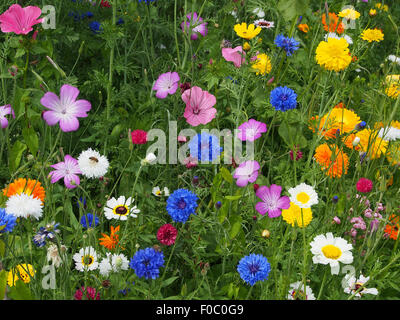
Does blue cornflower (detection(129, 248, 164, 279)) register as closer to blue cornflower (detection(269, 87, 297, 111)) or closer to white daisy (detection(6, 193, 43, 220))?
white daisy (detection(6, 193, 43, 220))

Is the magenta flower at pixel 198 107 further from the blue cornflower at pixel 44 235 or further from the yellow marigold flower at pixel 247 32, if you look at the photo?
the blue cornflower at pixel 44 235

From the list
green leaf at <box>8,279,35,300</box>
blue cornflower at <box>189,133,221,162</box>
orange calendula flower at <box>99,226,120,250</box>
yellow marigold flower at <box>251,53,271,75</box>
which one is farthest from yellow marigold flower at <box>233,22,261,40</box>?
green leaf at <box>8,279,35,300</box>

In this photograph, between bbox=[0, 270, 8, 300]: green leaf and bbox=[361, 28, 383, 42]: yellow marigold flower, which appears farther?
bbox=[361, 28, 383, 42]: yellow marigold flower

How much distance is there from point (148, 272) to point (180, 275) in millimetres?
247

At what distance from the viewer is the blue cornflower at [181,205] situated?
1.11 m

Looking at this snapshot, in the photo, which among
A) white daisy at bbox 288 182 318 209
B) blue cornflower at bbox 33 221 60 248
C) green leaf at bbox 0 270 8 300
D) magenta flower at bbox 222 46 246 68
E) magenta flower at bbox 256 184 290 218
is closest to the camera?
green leaf at bbox 0 270 8 300

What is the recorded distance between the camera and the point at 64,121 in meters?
1.28

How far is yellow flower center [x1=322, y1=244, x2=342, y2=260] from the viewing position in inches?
43.7

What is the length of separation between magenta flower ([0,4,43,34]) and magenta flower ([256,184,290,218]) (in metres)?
0.78

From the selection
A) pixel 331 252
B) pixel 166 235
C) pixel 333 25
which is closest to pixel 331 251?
pixel 331 252

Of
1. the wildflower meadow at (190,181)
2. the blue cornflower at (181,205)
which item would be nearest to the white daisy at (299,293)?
the wildflower meadow at (190,181)

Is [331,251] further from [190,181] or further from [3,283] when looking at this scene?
[3,283]
